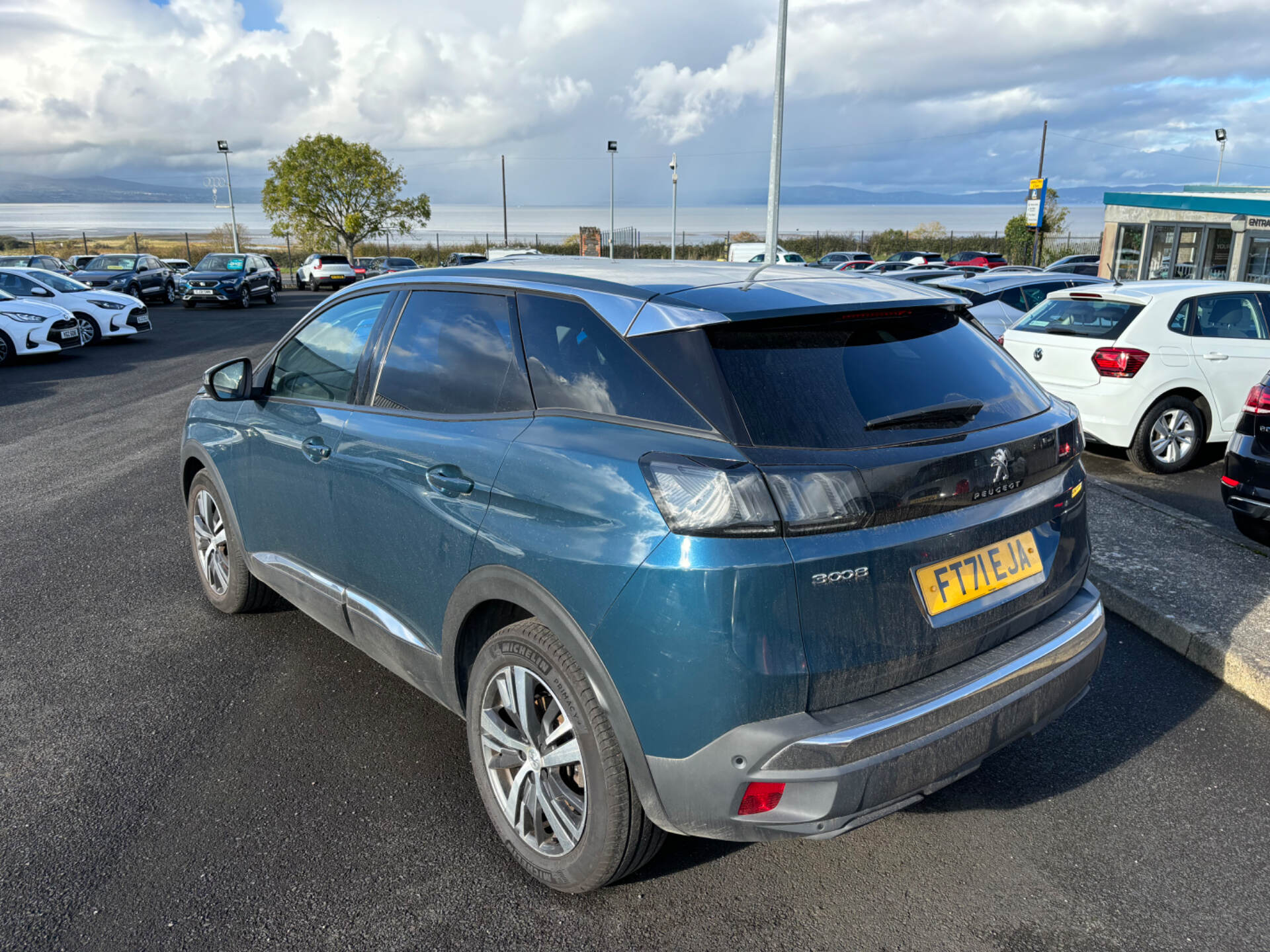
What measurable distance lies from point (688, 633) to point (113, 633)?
11.8 feet

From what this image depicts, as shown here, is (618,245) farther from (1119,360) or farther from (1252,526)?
(1252,526)

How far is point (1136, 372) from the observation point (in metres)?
7.68

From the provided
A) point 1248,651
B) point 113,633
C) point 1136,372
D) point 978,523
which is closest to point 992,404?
point 978,523

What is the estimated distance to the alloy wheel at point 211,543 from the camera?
14.9 ft

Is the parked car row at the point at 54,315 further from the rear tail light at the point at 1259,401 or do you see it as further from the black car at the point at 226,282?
the rear tail light at the point at 1259,401

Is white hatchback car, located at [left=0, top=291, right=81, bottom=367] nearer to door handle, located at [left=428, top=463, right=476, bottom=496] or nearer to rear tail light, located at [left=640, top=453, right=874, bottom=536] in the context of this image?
door handle, located at [left=428, top=463, right=476, bottom=496]

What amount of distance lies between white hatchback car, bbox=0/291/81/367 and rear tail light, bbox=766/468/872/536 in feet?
57.9

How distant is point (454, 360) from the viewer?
2.99 meters

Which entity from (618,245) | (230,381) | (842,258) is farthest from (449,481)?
(618,245)

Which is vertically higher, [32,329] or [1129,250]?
[1129,250]

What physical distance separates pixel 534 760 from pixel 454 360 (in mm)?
1311

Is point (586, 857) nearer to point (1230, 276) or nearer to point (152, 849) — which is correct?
point (152, 849)

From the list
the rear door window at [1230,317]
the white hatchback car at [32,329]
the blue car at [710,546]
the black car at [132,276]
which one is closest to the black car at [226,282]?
the black car at [132,276]

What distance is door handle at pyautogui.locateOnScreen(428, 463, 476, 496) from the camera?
2.68m
